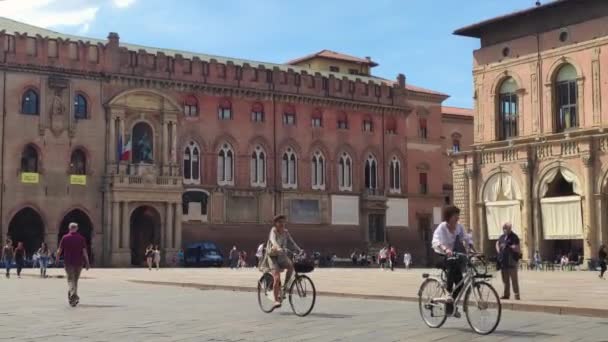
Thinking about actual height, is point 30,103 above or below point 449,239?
above

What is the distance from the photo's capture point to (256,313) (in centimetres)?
1562

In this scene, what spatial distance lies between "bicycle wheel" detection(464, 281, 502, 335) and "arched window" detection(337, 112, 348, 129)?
180 ft

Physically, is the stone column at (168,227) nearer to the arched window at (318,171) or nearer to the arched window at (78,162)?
the arched window at (78,162)

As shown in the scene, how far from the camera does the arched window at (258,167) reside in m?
61.9

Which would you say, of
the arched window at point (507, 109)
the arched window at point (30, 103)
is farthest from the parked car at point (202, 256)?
the arched window at point (507, 109)

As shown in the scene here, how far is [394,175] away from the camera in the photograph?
226 feet

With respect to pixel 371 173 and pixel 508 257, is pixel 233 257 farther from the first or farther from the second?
pixel 508 257

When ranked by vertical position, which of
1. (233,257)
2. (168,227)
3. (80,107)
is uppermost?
(80,107)

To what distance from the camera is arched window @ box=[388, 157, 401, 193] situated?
225 ft

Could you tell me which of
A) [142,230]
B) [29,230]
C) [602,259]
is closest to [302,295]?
[602,259]

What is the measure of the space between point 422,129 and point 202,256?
24.4 m

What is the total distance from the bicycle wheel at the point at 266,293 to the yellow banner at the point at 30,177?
40232mm

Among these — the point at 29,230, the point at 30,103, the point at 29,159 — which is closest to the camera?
the point at 29,230

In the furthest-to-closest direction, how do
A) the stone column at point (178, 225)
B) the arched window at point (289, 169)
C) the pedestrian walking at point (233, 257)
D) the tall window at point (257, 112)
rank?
the arched window at point (289, 169) < the tall window at point (257, 112) < the stone column at point (178, 225) < the pedestrian walking at point (233, 257)
